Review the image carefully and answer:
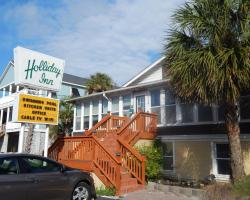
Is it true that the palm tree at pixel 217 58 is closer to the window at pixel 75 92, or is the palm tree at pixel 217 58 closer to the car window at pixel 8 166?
the car window at pixel 8 166

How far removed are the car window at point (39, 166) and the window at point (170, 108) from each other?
915 centimetres

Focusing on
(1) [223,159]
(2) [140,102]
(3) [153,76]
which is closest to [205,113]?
(1) [223,159]

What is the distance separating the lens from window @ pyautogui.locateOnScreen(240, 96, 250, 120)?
1330 cm

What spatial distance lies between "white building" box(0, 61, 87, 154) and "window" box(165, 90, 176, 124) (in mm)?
14097

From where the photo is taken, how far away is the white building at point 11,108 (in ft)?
92.5

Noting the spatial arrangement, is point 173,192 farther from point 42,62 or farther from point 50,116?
point 42,62

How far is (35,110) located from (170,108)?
296 inches

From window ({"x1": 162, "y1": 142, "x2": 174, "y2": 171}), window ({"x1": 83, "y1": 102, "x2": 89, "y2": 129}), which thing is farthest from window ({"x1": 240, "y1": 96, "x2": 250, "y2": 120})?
window ({"x1": 83, "y1": 102, "x2": 89, "y2": 129})

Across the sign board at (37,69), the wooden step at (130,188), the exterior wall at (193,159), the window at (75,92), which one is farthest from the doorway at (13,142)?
the wooden step at (130,188)

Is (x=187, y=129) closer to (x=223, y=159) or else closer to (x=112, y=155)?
(x=223, y=159)

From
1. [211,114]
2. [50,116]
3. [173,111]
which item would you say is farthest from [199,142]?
[50,116]

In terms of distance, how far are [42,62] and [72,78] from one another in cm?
2374

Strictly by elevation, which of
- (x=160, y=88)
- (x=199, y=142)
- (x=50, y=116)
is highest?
(x=160, y=88)

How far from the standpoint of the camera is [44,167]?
26.5ft
